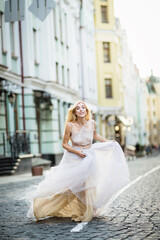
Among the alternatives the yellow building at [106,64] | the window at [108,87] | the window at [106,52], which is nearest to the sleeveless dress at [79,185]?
the yellow building at [106,64]

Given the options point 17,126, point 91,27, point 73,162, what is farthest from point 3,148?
point 91,27

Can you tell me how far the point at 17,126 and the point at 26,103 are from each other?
161cm

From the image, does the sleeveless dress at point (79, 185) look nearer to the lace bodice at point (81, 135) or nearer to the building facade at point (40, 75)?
the lace bodice at point (81, 135)

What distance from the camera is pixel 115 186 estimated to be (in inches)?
315

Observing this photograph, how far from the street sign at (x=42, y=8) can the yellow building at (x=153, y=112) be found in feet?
301

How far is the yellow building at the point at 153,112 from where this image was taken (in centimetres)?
10769

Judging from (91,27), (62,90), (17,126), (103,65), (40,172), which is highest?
(91,27)

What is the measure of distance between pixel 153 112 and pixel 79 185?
104618 mm

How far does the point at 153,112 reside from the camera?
111m

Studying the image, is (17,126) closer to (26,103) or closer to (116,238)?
(26,103)

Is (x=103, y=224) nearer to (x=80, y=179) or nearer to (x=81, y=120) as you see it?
(x=80, y=179)

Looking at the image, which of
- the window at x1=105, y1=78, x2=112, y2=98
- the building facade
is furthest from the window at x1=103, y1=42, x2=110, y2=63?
the building facade

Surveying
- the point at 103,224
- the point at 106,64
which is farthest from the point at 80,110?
the point at 106,64

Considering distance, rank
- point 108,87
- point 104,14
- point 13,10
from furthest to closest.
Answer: point 104,14 < point 108,87 < point 13,10
